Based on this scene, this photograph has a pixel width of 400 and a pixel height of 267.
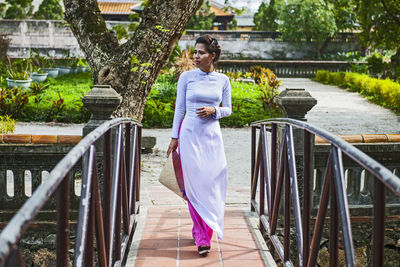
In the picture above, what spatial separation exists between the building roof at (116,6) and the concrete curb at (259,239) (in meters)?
39.8

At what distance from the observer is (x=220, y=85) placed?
4438 mm

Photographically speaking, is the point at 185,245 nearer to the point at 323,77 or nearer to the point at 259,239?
the point at 259,239

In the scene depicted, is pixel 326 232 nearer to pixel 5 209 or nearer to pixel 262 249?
pixel 262 249

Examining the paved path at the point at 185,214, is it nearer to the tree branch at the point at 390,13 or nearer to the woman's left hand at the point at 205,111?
the woman's left hand at the point at 205,111

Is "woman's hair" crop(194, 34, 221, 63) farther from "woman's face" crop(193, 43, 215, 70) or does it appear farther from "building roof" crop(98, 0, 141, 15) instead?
"building roof" crop(98, 0, 141, 15)

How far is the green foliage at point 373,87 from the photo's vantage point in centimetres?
1566

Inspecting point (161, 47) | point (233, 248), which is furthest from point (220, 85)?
point (161, 47)

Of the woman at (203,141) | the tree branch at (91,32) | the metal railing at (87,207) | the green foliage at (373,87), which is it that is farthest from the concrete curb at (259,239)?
the green foliage at (373,87)

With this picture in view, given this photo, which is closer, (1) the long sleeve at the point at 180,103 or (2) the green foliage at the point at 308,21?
(1) the long sleeve at the point at 180,103

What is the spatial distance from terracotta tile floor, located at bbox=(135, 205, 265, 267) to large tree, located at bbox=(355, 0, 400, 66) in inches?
567

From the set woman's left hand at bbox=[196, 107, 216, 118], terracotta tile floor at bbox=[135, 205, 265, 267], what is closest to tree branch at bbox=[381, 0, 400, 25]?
terracotta tile floor at bbox=[135, 205, 265, 267]

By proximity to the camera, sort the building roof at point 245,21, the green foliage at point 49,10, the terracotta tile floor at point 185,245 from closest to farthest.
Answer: the terracotta tile floor at point 185,245 → the green foliage at point 49,10 → the building roof at point 245,21

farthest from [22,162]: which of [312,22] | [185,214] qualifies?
[312,22]

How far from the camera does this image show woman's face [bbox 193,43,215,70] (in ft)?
14.0
